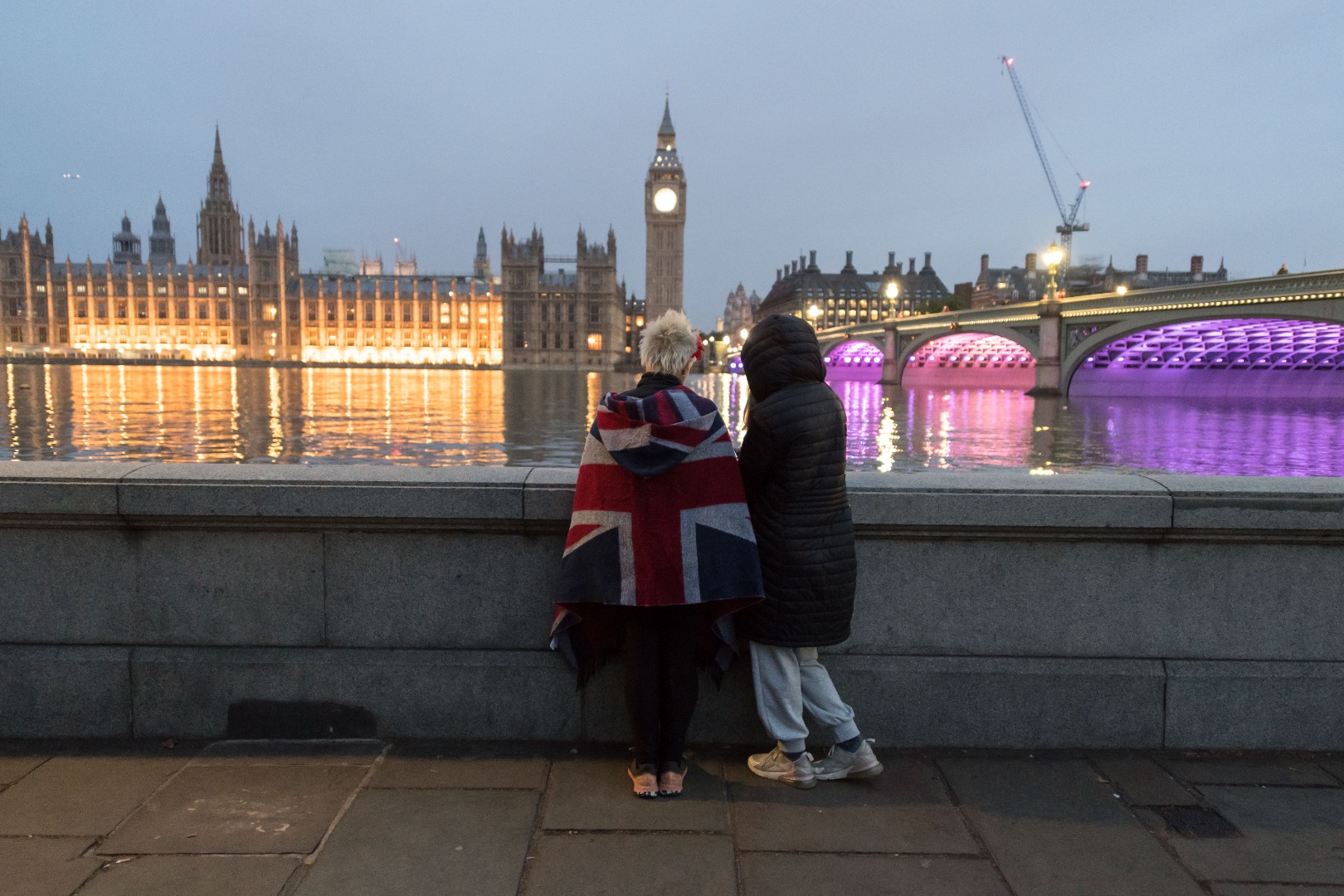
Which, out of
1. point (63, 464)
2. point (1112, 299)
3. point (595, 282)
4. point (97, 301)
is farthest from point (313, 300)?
point (63, 464)

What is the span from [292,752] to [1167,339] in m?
49.7

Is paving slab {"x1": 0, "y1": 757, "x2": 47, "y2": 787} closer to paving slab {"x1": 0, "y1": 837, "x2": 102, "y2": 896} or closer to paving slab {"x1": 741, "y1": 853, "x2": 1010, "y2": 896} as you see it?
paving slab {"x1": 0, "y1": 837, "x2": 102, "y2": 896}

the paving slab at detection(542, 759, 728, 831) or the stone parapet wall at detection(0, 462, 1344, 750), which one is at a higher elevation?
the stone parapet wall at detection(0, 462, 1344, 750)

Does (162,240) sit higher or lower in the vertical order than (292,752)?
higher

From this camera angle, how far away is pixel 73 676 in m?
3.66

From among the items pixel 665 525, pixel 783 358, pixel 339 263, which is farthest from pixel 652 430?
pixel 339 263

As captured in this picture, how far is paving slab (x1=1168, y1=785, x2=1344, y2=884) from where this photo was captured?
2.77 metres

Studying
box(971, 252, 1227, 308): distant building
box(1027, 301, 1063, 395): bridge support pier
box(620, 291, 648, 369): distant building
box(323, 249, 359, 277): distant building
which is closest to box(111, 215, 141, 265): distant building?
box(323, 249, 359, 277): distant building

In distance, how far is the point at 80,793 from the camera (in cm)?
319

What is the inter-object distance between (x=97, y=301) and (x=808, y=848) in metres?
135

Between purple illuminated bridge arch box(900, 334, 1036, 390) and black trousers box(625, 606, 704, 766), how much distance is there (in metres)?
58.7

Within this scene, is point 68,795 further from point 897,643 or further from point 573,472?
point 897,643

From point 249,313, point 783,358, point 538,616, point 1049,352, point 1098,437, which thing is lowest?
point 1098,437

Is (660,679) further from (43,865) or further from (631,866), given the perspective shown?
(43,865)
